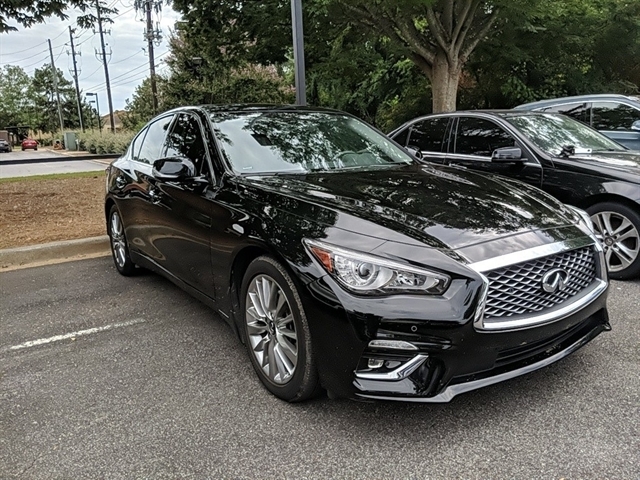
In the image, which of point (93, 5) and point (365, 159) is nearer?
point (365, 159)

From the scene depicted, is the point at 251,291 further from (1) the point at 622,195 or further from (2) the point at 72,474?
(1) the point at 622,195

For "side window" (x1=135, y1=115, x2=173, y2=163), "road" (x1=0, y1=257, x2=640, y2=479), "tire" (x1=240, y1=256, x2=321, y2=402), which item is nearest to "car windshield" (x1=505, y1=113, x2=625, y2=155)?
"road" (x1=0, y1=257, x2=640, y2=479)

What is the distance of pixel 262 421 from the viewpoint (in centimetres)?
252

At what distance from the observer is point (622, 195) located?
4328 mm

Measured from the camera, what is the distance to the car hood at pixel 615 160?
4.44 meters

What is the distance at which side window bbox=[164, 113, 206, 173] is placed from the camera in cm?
351

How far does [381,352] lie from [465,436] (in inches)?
22.8

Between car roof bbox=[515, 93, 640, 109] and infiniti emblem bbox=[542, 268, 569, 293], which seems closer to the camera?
infiniti emblem bbox=[542, 268, 569, 293]

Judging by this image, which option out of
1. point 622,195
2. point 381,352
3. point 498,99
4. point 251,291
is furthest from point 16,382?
point 498,99

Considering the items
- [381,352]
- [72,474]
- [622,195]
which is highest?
[622,195]

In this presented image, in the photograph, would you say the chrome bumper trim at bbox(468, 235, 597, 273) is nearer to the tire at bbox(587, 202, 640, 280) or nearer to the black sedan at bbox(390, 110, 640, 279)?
the tire at bbox(587, 202, 640, 280)

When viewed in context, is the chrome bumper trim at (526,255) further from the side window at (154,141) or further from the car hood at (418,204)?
the side window at (154,141)

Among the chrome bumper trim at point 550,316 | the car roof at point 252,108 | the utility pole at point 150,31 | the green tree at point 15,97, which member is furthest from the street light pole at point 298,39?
the green tree at point 15,97

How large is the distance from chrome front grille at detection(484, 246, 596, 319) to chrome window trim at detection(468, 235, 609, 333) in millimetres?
23
